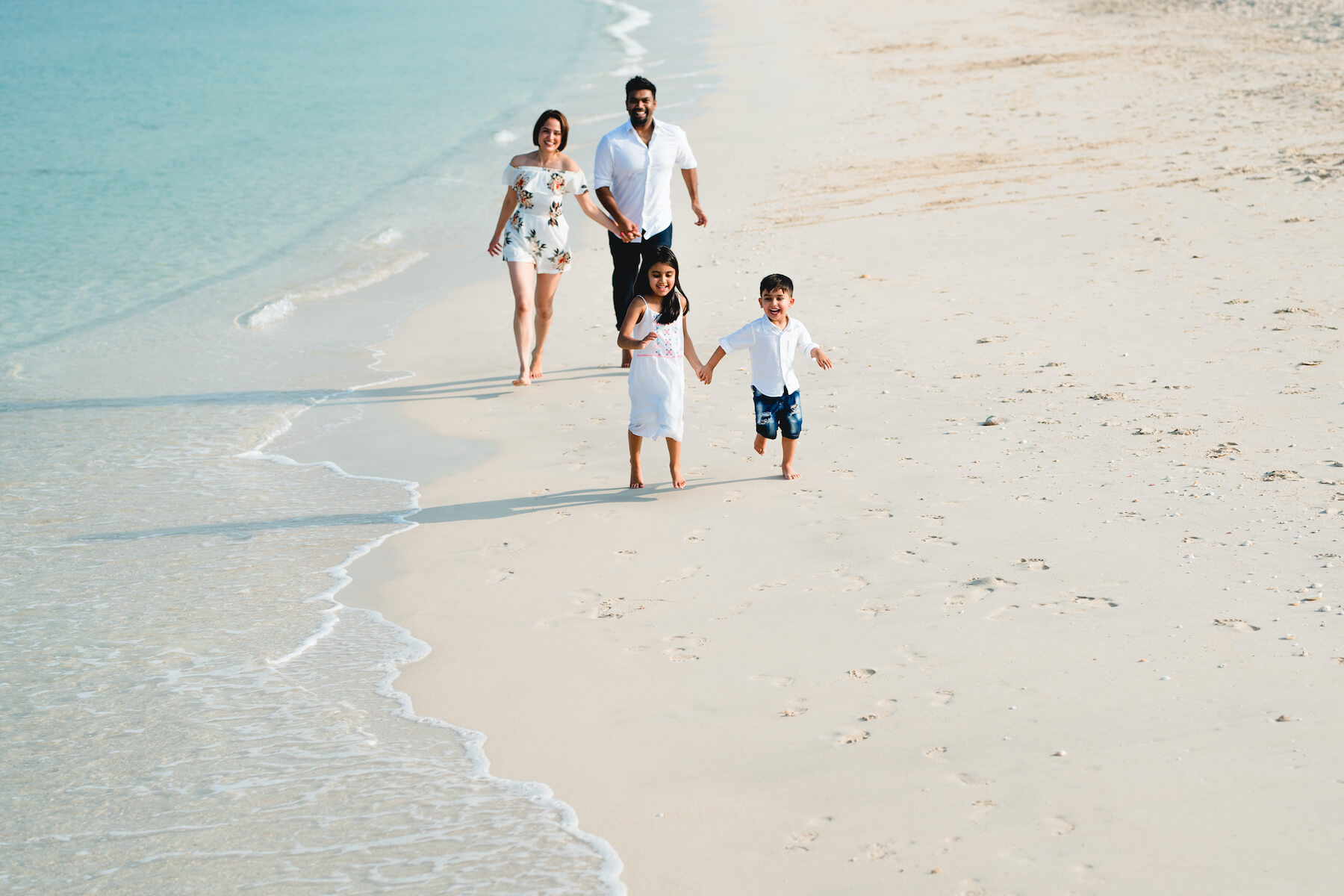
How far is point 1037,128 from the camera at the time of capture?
47.5 feet

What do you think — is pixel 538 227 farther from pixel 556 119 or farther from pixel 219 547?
pixel 219 547

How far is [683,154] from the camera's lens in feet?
24.2

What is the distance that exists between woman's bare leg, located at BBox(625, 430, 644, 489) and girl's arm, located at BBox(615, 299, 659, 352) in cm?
46

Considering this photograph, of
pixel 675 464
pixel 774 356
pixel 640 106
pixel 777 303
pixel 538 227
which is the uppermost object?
pixel 640 106

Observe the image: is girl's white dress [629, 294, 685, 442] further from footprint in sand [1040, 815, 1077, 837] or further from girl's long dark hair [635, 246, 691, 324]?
footprint in sand [1040, 815, 1077, 837]

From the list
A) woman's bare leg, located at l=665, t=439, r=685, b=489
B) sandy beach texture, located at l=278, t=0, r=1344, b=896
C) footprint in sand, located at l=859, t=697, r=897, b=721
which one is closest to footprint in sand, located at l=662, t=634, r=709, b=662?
sandy beach texture, located at l=278, t=0, r=1344, b=896

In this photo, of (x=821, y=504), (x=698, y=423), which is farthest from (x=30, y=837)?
(x=698, y=423)

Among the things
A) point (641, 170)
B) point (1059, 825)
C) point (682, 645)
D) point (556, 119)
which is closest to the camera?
point (1059, 825)

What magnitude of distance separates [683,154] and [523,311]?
1.46 metres

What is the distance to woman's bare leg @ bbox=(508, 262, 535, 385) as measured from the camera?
7.66 metres

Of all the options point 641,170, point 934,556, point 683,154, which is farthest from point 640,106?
point 934,556

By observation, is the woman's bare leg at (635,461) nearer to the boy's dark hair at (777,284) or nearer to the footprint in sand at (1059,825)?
the boy's dark hair at (777,284)

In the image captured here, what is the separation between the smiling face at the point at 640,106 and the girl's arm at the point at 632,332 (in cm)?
179

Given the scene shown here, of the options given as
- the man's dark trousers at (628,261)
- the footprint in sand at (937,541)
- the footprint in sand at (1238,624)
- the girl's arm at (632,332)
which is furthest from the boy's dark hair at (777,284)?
the footprint in sand at (1238,624)
